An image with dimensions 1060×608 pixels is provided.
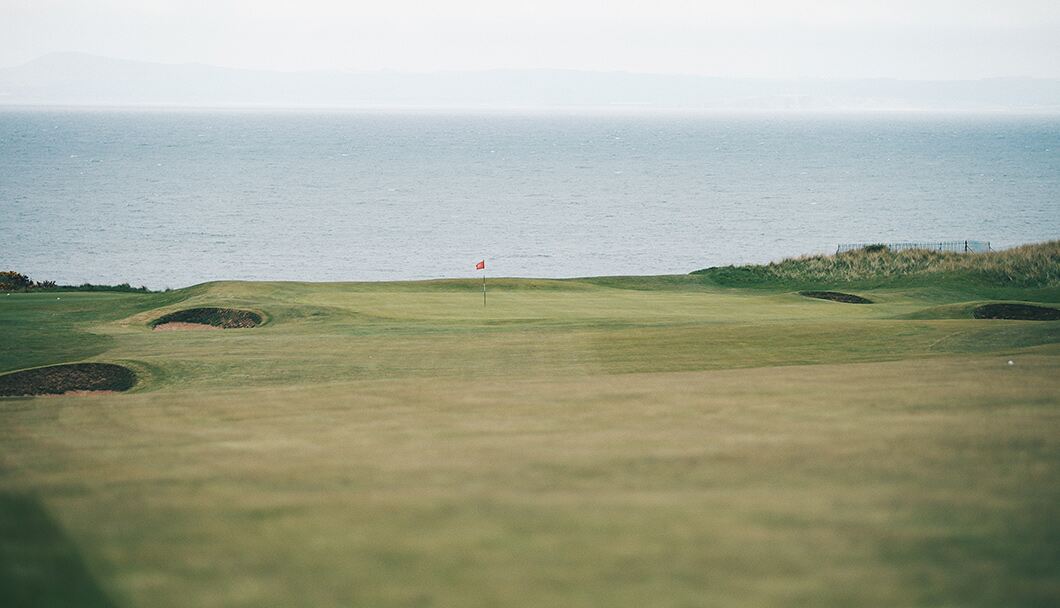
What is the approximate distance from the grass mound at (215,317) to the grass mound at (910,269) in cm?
2260

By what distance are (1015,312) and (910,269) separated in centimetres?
1705

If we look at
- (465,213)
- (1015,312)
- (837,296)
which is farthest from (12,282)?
(465,213)

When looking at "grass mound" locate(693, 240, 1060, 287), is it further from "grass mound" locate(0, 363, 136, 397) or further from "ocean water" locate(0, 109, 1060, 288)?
"grass mound" locate(0, 363, 136, 397)

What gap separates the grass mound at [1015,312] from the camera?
23500 mm

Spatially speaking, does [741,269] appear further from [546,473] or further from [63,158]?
[63,158]

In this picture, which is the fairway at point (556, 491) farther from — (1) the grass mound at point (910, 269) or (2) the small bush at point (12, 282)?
(2) the small bush at point (12, 282)

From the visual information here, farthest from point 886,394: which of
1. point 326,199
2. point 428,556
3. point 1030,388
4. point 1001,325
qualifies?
point 326,199

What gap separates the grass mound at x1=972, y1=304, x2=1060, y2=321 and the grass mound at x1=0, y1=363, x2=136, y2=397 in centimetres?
1913

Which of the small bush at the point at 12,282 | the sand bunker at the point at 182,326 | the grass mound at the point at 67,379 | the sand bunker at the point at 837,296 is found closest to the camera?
the grass mound at the point at 67,379

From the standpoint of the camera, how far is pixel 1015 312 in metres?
23.6

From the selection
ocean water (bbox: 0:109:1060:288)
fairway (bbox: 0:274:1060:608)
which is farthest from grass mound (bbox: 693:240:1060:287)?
ocean water (bbox: 0:109:1060:288)

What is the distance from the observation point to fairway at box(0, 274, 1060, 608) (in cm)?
523

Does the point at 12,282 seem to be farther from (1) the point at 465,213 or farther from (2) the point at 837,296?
(1) the point at 465,213

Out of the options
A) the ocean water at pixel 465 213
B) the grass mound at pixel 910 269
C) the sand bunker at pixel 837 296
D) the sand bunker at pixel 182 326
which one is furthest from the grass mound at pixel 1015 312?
the ocean water at pixel 465 213
